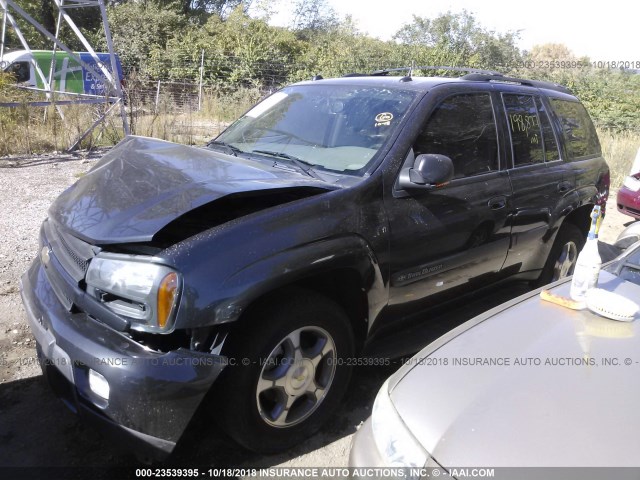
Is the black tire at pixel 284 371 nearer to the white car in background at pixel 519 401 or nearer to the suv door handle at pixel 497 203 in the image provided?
the white car in background at pixel 519 401

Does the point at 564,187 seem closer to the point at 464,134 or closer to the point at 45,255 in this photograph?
the point at 464,134

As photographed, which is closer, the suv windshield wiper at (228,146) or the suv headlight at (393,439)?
the suv headlight at (393,439)

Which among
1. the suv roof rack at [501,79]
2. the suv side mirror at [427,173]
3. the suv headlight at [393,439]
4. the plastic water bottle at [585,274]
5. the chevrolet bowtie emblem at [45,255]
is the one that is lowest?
the suv headlight at [393,439]

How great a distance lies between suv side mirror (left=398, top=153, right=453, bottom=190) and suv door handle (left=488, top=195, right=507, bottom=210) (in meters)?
0.70

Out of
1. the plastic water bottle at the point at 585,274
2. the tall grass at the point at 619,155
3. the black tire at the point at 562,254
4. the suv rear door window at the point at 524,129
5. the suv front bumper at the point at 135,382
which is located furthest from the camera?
the tall grass at the point at 619,155

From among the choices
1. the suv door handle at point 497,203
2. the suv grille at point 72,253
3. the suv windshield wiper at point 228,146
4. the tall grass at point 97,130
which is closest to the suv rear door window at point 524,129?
the suv door handle at point 497,203

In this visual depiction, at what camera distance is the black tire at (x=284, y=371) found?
231cm

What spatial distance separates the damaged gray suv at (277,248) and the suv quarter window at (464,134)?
1 cm

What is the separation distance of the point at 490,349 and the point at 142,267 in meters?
1.48

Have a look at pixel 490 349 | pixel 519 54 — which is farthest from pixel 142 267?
pixel 519 54

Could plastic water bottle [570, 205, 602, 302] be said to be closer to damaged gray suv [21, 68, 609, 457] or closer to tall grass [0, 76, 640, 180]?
damaged gray suv [21, 68, 609, 457]

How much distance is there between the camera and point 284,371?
2494mm

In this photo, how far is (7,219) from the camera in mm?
5848

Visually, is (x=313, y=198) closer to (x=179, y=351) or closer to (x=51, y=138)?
(x=179, y=351)
